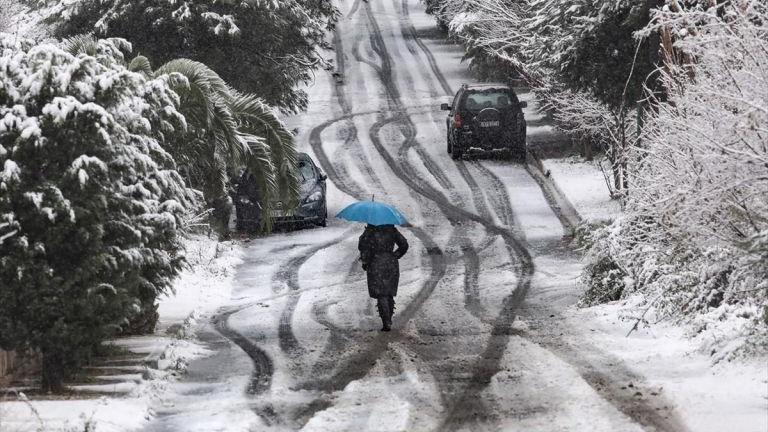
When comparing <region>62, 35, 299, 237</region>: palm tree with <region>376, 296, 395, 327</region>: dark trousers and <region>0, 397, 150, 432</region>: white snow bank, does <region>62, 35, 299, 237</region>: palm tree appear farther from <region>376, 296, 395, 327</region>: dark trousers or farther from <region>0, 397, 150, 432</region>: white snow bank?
<region>0, 397, 150, 432</region>: white snow bank

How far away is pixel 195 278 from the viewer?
17797 mm

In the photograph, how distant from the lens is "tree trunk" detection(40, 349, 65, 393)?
33.7 ft

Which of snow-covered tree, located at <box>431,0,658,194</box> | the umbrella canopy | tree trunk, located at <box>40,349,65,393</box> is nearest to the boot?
the umbrella canopy

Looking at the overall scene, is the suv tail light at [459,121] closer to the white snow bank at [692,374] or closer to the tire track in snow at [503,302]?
the tire track in snow at [503,302]

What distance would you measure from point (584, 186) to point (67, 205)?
18.0 metres

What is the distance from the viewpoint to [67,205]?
9805 millimetres

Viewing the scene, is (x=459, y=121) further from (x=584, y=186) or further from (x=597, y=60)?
(x=597, y=60)

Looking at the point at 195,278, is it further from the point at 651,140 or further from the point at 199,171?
the point at 651,140

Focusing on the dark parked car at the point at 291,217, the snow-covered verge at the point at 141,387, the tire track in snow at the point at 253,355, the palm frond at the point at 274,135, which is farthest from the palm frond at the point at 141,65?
the dark parked car at the point at 291,217

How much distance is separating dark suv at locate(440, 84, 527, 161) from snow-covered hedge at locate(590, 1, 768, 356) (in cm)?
→ 1648

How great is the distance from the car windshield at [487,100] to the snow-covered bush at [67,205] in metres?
19.3

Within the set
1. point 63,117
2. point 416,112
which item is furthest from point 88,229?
point 416,112

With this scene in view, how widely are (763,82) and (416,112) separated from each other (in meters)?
31.8

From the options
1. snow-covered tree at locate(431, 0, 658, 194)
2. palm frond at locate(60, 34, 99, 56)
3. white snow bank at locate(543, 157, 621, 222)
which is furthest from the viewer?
white snow bank at locate(543, 157, 621, 222)
